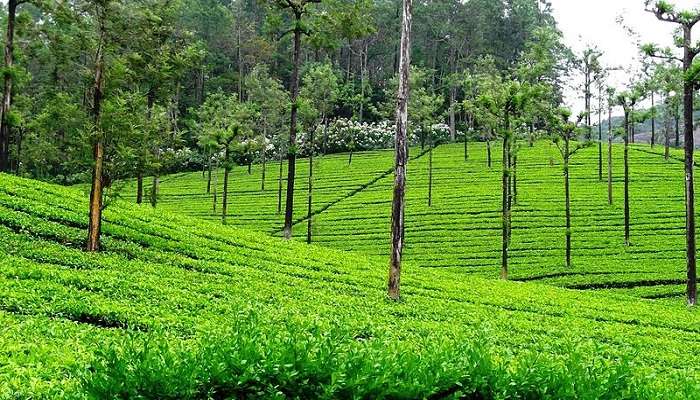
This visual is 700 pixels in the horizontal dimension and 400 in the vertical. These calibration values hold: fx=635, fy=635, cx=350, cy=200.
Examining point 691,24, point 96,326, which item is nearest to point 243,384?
point 96,326

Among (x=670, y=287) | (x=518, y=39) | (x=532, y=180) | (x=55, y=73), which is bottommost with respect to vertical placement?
(x=670, y=287)

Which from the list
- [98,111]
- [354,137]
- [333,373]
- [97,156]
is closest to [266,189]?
[354,137]

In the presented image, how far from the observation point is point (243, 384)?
5582 millimetres

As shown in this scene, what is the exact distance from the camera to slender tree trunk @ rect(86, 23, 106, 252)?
1712 centimetres

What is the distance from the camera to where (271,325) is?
736cm

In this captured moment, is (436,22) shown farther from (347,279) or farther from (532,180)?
(347,279)

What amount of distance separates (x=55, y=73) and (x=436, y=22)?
187 feet

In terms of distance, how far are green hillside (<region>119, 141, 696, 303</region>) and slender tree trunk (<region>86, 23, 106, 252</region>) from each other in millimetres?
18985

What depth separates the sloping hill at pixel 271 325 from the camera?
18.7ft

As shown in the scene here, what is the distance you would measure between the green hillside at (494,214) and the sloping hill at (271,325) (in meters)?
8.38

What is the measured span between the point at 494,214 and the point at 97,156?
34.6m

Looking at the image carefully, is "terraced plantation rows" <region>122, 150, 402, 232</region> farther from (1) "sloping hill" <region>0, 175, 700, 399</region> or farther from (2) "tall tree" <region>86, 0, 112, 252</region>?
(2) "tall tree" <region>86, 0, 112, 252</region>

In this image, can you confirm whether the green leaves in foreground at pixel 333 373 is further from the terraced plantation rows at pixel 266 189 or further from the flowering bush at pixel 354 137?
the flowering bush at pixel 354 137

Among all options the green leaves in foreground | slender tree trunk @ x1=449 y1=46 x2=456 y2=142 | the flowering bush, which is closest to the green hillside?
the flowering bush
